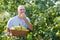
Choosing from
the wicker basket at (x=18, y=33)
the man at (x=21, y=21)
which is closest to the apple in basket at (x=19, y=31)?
the wicker basket at (x=18, y=33)

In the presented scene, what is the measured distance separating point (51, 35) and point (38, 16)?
0.56m

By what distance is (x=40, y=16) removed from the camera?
393cm

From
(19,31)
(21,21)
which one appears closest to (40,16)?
(21,21)

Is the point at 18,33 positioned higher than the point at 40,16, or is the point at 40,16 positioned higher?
the point at 40,16

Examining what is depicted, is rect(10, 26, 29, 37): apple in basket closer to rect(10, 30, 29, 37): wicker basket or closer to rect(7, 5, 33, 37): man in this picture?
rect(10, 30, 29, 37): wicker basket

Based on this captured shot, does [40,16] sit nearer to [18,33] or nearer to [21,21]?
[21,21]

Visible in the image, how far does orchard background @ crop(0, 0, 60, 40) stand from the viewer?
3.54 metres

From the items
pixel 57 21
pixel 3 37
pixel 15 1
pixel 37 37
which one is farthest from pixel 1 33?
pixel 15 1

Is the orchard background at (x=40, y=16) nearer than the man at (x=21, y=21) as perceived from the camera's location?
Yes

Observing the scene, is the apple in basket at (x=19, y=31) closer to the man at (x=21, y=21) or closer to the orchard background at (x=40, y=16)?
the orchard background at (x=40, y=16)

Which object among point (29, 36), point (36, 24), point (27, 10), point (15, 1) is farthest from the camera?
point (15, 1)

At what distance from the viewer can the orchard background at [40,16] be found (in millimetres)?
3539

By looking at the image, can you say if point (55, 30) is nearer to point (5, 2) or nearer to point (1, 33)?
point (1, 33)

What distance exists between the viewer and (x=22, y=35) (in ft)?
11.6
